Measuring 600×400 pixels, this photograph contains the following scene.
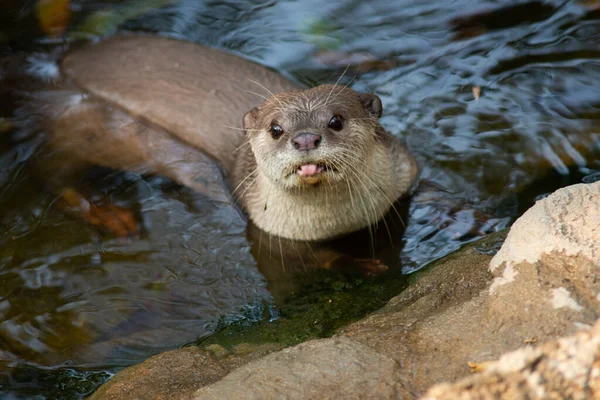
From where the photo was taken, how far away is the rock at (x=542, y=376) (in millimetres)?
1531

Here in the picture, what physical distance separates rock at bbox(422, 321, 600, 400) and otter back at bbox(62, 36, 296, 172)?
2606mm

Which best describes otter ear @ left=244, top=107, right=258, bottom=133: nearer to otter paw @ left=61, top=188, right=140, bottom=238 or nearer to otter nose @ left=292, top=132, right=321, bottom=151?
otter nose @ left=292, top=132, right=321, bottom=151

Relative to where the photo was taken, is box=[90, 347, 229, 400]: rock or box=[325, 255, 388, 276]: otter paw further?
box=[325, 255, 388, 276]: otter paw

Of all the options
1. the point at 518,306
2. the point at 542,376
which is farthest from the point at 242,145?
the point at 542,376

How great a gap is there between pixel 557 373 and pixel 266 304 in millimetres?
1826

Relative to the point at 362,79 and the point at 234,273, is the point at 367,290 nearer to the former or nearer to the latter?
the point at 234,273

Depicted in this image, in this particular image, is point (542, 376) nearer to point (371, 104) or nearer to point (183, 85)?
point (371, 104)

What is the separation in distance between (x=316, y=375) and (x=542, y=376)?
2.18ft

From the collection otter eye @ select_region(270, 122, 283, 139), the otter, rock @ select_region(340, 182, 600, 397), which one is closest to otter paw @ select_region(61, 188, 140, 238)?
the otter

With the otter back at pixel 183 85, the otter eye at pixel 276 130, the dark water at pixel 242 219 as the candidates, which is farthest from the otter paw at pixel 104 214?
the otter eye at pixel 276 130

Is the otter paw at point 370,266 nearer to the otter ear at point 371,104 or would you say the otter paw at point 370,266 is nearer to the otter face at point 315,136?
the otter face at point 315,136

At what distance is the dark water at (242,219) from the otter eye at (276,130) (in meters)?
0.70

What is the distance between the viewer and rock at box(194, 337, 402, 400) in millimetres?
1939

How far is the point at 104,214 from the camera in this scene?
3867 mm
